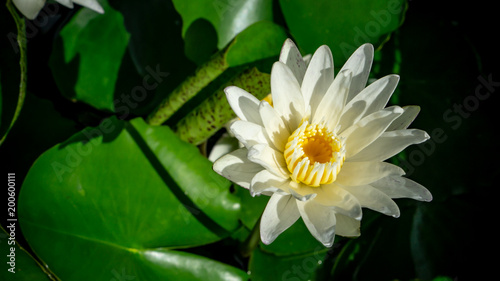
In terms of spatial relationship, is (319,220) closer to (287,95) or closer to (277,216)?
(277,216)

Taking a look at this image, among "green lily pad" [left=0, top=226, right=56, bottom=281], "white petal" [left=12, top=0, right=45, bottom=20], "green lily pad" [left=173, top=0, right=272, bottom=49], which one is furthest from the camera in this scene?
"green lily pad" [left=173, top=0, right=272, bottom=49]

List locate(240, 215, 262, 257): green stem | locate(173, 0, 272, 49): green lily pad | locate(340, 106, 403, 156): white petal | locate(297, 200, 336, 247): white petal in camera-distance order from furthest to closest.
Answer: locate(173, 0, 272, 49): green lily pad
locate(240, 215, 262, 257): green stem
locate(340, 106, 403, 156): white petal
locate(297, 200, 336, 247): white petal

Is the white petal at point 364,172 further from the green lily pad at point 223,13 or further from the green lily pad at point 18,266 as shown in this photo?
the green lily pad at point 18,266

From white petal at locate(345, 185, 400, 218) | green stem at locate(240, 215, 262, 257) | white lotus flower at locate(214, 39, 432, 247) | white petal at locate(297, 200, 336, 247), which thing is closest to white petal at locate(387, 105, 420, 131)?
white lotus flower at locate(214, 39, 432, 247)

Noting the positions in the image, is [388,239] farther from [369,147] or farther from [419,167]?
[369,147]

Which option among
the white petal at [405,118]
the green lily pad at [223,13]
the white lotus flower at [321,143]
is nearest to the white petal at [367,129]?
the white lotus flower at [321,143]

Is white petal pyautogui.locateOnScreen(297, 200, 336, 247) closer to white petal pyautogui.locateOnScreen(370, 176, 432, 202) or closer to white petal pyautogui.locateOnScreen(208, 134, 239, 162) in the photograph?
white petal pyautogui.locateOnScreen(370, 176, 432, 202)

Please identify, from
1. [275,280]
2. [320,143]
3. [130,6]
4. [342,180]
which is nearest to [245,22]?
[130,6]
